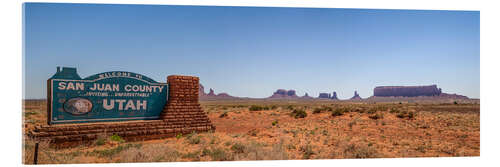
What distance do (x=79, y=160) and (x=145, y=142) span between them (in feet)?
9.78

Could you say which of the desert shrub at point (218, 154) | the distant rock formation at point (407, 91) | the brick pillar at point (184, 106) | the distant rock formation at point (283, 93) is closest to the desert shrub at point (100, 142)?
the brick pillar at point (184, 106)

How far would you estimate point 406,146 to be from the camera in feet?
34.0

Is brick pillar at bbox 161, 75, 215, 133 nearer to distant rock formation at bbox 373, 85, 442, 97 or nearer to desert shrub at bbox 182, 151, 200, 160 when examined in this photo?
desert shrub at bbox 182, 151, 200, 160

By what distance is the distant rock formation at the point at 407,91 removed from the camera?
335 ft

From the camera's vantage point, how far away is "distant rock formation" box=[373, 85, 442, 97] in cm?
10225

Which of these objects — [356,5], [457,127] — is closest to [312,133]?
[356,5]

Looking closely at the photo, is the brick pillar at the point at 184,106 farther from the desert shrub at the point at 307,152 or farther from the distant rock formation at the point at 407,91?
the distant rock formation at the point at 407,91

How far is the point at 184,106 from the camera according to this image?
12266 mm

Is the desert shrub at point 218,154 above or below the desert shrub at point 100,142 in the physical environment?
below

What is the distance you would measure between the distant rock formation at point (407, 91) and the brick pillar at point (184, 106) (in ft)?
353

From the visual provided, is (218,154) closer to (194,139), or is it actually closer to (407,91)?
(194,139)

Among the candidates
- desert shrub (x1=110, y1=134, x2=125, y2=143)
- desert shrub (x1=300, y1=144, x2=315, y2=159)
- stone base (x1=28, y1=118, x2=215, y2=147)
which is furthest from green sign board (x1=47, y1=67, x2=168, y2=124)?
desert shrub (x1=300, y1=144, x2=315, y2=159)

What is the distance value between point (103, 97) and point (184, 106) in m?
3.19

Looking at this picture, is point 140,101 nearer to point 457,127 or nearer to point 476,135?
point 476,135
